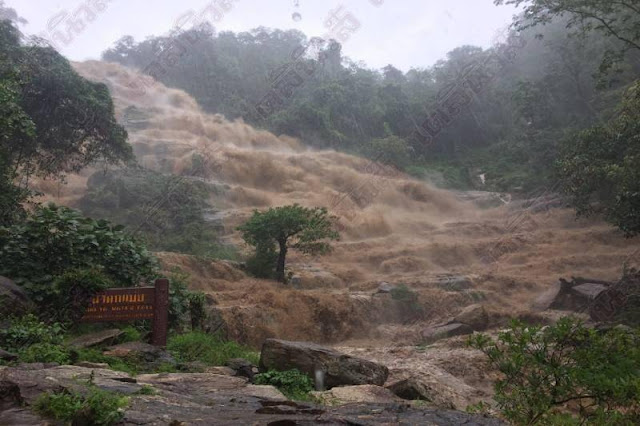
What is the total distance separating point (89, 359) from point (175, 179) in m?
22.1

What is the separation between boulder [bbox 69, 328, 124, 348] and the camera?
6.55 meters

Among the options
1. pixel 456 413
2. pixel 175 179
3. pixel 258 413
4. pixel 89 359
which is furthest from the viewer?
pixel 175 179

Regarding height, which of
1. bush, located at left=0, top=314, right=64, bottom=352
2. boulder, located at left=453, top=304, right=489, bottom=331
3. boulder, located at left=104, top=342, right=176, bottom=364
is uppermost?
bush, located at left=0, top=314, right=64, bottom=352

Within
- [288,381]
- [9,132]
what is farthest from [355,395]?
[9,132]

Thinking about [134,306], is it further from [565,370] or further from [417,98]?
[417,98]

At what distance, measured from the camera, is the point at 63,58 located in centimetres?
1822

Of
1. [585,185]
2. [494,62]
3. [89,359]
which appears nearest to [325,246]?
[585,185]

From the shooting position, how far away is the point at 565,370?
3480mm

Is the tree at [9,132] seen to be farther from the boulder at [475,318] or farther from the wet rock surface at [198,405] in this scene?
the boulder at [475,318]

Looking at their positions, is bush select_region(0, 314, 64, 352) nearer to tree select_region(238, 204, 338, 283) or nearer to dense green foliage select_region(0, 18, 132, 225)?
dense green foliage select_region(0, 18, 132, 225)

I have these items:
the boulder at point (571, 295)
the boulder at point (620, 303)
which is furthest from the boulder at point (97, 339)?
the boulder at point (571, 295)

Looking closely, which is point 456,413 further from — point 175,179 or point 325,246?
point 175,179

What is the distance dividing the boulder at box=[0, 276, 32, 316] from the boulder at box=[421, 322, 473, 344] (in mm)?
10584

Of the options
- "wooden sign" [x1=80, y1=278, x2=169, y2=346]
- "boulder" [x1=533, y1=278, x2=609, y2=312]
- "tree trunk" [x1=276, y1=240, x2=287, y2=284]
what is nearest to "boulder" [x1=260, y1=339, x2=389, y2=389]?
"wooden sign" [x1=80, y1=278, x2=169, y2=346]
